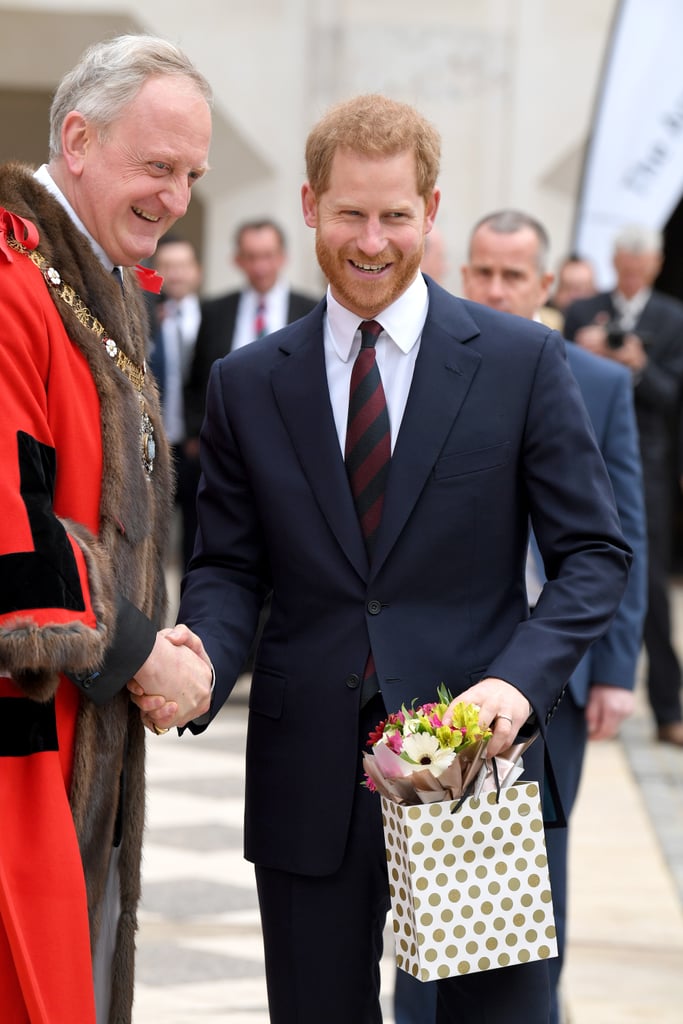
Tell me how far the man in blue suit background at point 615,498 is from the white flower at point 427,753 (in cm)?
142

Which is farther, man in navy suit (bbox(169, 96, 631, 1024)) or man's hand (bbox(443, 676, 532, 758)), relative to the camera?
man in navy suit (bbox(169, 96, 631, 1024))

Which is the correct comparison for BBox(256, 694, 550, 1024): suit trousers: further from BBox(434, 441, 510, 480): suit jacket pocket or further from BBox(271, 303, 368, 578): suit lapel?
BBox(434, 441, 510, 480): suit jacket pocket

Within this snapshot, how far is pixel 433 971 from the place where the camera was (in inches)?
104

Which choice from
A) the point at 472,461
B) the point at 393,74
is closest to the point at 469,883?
the point at 472,461

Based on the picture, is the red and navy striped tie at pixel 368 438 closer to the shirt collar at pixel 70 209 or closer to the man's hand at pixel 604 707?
the shirt collar at pixel 70 209

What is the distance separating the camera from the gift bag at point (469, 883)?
263 centimetres

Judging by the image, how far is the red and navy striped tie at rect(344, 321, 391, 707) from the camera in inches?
117

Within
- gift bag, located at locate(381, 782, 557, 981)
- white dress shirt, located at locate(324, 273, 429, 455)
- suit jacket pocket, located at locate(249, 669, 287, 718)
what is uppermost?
white dress shirt, located at locate(324, 273, 429, 455)

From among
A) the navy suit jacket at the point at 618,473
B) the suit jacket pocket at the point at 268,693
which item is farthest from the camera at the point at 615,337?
the suit jacket pocket at the point at 268,693

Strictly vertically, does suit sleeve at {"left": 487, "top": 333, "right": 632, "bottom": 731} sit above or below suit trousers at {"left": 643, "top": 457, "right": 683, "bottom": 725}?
above

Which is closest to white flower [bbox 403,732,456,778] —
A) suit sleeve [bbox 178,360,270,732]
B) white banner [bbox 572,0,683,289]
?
suit sleeve [bbox 178,360,270,732]

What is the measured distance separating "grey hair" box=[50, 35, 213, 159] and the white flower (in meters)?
1.12

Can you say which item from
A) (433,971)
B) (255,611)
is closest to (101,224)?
(255,611)

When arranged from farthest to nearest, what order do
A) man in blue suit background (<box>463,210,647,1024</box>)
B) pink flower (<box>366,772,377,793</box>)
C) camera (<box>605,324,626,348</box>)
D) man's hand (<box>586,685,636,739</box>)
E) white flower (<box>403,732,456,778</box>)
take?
camera (<box>605,324,626,348</box>)
man's hand (<box>586,685,636,739</box>)
man in blue suit background (<box>463,210,647,1024</box>)
pink flower (<box>366,772,377,793</box>)
white flower (<box>403,732,456,778</box>)
